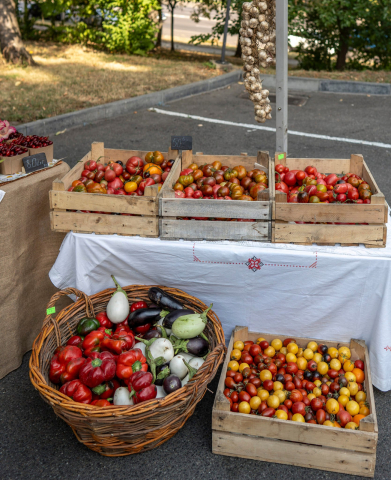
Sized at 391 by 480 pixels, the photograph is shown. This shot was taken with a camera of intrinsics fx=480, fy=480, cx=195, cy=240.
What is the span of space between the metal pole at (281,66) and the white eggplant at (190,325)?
154 cm

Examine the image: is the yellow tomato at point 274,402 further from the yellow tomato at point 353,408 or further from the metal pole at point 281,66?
the metal pole at point 281,66

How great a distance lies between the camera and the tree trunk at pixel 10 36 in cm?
960

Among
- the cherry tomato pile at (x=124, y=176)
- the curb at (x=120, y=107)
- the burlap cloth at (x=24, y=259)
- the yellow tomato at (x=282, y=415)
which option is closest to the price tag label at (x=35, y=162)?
the burlap cloth at (x=24, y=259)

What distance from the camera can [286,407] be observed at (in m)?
2.62

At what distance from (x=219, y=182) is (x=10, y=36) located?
877cm

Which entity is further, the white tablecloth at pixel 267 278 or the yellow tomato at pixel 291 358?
the yellow tomato at pixel 291 358

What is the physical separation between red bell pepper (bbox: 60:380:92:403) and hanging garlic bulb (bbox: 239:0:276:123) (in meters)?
2.23

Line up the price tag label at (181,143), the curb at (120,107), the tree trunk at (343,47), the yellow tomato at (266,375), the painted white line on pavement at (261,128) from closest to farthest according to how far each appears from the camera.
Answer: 1. the yellow tomato at (266,375)
2. the price tag label at (181,143)
3. the painted white line on pavement at (261,128)
4. the curb at (120,107)
5. the tree trunk at (343,47)

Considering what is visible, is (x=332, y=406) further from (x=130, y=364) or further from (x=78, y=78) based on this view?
(x=78, y=78)

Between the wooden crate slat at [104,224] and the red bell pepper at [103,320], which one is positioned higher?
the wooden crate slat at [104,224]

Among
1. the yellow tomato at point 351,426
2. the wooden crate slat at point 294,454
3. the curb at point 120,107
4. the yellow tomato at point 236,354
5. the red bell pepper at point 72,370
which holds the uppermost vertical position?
the curb at point 120,107

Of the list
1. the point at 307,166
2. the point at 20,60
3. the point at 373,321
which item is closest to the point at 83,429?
the point at 373,321

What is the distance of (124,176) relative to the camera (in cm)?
350

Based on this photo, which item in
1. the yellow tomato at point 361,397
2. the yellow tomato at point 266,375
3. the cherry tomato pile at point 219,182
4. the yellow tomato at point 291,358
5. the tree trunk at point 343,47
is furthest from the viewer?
the tree trunk at point 343,47
